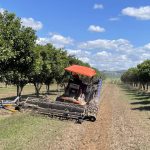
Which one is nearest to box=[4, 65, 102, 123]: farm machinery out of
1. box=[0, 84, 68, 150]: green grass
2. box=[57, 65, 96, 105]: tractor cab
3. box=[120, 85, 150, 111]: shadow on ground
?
box=[57, 65, 96, 105]: tractor cab

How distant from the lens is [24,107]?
2991 cm

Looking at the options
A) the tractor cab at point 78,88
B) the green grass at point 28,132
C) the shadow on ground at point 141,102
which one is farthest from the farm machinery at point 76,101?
the shadow on ground at point 141,102

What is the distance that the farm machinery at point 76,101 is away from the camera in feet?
94.9

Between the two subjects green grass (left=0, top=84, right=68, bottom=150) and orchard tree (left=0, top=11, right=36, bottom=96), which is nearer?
green grass (left=0, top=84, right=68, bottom=150)

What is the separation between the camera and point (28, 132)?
22062 millimetres

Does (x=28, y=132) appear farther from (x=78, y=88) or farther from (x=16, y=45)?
(x=16, y=45)

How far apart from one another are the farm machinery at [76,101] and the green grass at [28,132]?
923mm

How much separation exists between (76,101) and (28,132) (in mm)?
9301

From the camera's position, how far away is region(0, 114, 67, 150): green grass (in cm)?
1839

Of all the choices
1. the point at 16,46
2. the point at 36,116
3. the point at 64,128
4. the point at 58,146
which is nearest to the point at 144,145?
the point at 58,146

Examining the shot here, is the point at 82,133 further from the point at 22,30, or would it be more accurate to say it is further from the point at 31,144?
the point at 22,30

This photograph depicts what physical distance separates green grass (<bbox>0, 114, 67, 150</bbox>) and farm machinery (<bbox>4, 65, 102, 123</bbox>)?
0.92 meters

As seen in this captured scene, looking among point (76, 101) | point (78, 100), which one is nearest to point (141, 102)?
point (78, 100)

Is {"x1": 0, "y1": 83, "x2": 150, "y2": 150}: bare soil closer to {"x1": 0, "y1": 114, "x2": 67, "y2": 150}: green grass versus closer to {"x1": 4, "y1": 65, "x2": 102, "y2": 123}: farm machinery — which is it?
{"x1": 0, "y1": 114, "x2": 67, "y2": 150}: green grass
